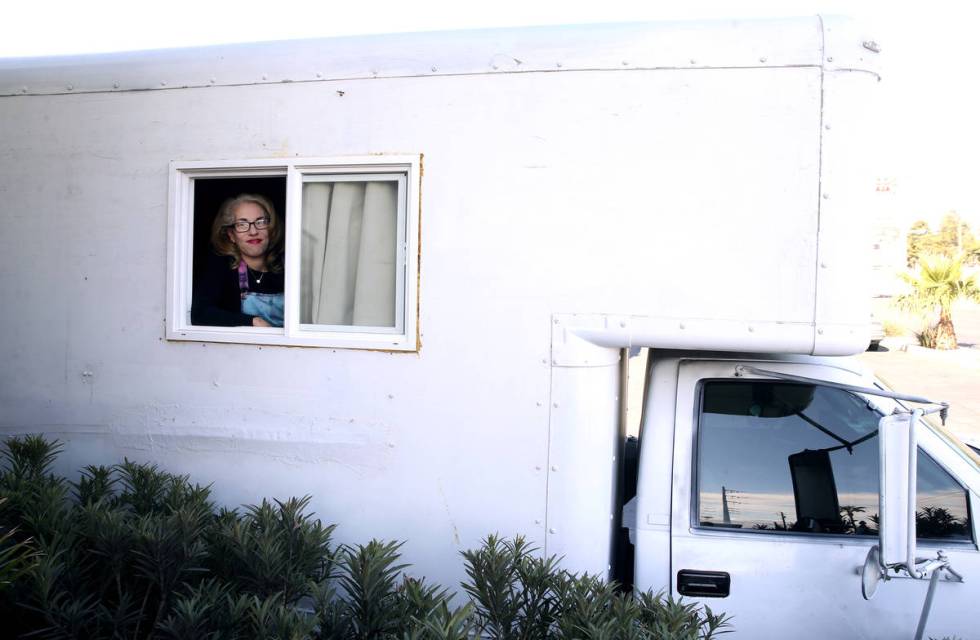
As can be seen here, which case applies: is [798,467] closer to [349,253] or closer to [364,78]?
[349,253]

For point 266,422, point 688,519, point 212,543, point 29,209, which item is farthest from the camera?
point 29,209

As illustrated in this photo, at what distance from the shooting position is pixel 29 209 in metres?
3.62

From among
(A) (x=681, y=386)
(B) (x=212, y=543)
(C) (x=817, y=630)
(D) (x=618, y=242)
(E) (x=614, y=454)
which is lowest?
(C) (x=817, y=630)

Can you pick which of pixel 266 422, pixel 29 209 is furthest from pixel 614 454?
pixel 29 209

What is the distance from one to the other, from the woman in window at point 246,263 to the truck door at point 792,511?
182 centimetres

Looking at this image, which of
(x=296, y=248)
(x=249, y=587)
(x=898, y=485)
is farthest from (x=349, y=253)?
(x=898, y=485)

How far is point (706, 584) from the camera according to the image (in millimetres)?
2967

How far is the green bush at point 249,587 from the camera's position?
232 centimetres

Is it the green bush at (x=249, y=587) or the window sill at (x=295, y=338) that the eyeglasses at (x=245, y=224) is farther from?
the green bush at (x=249, y=587)

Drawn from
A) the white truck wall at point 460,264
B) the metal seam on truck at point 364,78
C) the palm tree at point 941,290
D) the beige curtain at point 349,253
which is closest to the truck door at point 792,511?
the white truck wall at point 460,264

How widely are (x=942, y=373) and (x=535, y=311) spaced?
14.8 metres

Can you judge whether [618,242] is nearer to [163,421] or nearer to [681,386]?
[681,386]

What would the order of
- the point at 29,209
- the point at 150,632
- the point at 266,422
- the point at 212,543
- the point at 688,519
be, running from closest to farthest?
the point at 150,632, the point at 212,543, the point at 688,519, the point at 266,422, the point at 29,209

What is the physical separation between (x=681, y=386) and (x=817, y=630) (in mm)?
976
